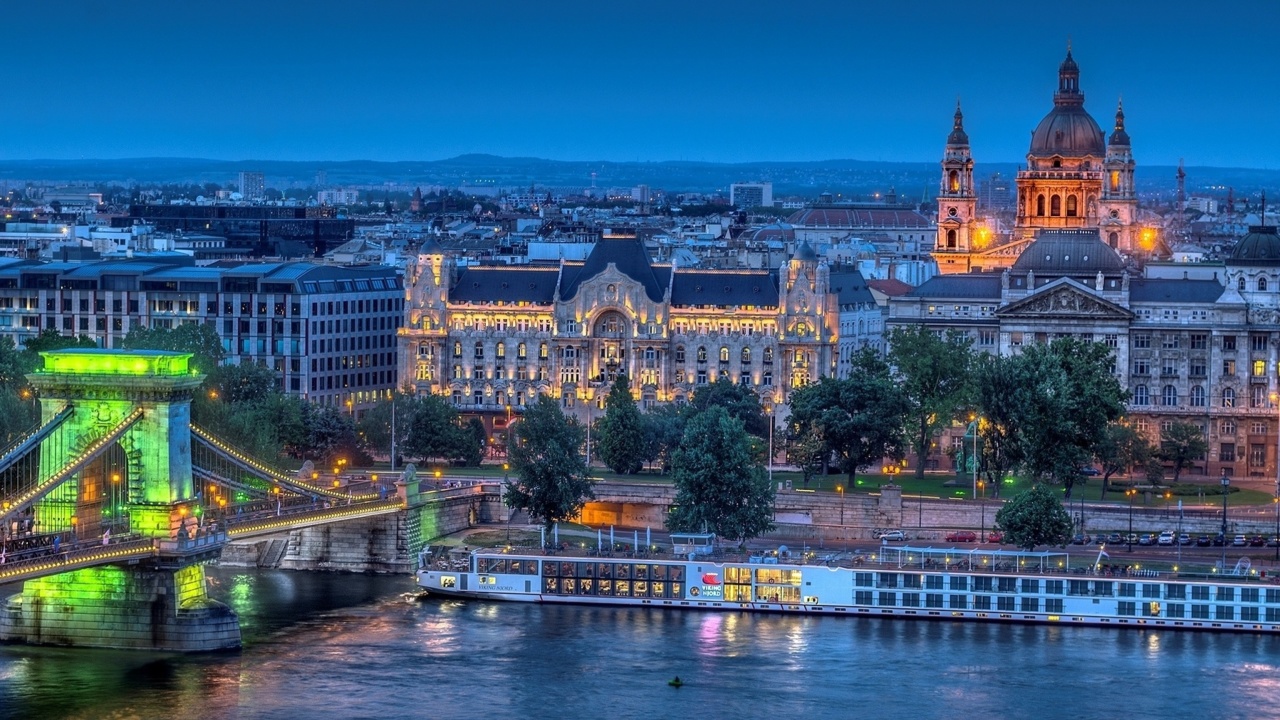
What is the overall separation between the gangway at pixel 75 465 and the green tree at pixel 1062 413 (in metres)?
45.4

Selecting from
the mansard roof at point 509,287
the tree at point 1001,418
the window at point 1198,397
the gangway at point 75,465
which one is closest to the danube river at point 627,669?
the gangway at point 75,465

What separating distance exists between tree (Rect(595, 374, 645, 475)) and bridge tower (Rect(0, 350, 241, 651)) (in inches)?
1605

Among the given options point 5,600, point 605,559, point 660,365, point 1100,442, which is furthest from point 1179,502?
point 5,600

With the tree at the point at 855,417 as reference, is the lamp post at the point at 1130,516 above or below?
below

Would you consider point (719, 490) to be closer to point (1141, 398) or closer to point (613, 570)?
point (613, 570)

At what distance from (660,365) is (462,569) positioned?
4891cm

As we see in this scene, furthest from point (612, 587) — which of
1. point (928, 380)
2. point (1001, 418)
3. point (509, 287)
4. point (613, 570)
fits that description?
point (509, 287)

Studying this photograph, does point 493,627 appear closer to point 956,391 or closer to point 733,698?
point 733,698

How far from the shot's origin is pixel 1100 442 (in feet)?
460

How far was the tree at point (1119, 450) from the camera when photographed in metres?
141

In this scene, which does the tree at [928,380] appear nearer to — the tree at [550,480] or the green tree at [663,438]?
the green tree at [663,438]

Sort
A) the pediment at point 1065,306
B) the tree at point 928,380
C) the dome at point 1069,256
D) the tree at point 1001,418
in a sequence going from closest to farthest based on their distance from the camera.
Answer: the tree at point 1001,418, the tree at point 928,380, the pediment at point 1065,306, the dome at point 1069,256

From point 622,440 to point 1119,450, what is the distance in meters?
22.3

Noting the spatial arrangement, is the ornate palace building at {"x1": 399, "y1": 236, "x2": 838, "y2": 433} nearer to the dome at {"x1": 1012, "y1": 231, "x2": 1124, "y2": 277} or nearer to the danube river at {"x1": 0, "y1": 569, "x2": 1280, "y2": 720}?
the dome at {"x1": 1012, "y1": 231, "x2": 1124, "y2": 277}
